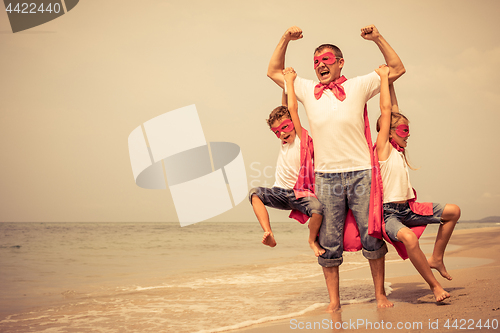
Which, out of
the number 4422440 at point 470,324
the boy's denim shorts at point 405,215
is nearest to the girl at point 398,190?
the boy's denim shorts at point 405,215

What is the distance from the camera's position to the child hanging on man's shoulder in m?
3.30

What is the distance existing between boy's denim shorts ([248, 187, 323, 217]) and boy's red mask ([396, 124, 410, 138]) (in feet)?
3.15

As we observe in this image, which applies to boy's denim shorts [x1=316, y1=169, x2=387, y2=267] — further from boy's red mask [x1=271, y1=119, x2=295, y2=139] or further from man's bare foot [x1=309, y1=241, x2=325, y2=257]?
boy's red mask [x1=271, y1=119, x2=295, y2=139]

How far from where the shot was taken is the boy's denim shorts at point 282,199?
3260 millimetres

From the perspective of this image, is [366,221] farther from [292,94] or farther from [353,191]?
[292,94]

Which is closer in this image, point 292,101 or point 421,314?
point 421,314

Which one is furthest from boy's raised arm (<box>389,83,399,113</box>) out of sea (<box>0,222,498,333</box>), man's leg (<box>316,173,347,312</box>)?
sea (<box>0,222,498,333</box>)

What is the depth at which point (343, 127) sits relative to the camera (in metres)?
3.28

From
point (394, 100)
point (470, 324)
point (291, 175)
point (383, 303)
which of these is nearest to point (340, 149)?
point (291, 175)

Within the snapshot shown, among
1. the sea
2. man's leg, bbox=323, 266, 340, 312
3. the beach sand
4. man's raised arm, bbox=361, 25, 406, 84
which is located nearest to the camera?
the beach sand

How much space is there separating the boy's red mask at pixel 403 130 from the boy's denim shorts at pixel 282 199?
3.15 feet

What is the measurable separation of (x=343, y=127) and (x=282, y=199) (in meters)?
0.82

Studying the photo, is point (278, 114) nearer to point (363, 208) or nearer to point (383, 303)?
point (363, 208)

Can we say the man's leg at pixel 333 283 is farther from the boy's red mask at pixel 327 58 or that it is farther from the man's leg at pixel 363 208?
the boy's red mask at pixel 327 58
